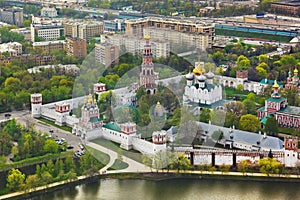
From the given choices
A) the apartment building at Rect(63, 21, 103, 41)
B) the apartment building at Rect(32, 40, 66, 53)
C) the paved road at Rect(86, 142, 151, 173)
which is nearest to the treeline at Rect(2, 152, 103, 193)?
the paved road at Rect(86, 142, 151, 173)

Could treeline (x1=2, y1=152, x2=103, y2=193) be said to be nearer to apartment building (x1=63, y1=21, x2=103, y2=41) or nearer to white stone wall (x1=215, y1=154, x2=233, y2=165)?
white stone wall (x1=215, y1=154, x2=233, y2=165)

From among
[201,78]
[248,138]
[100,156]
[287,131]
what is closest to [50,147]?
[100,156]

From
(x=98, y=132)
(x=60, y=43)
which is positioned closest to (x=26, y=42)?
(x=60, y=43)

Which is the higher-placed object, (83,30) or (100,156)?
(83,30)

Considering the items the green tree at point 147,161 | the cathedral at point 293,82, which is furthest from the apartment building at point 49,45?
the green tree at point 147,161

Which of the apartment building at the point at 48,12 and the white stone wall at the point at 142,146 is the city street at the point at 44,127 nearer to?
the white stone wall at the point at 142,146

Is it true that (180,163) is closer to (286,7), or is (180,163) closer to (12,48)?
(12,48)
